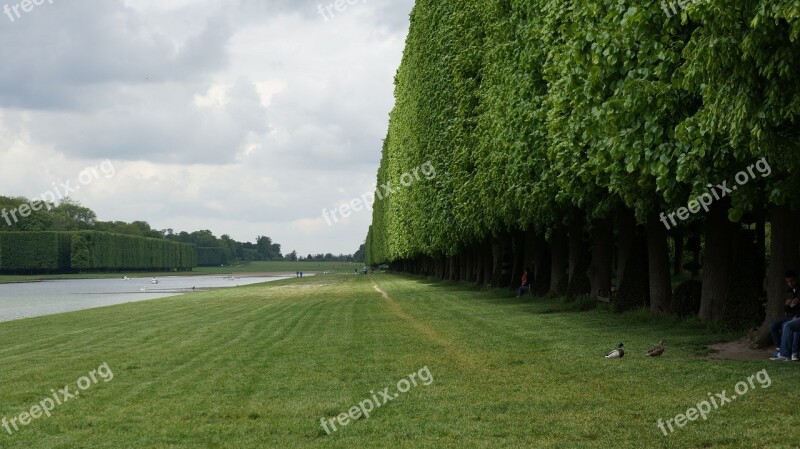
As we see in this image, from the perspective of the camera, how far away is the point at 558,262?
132 ft

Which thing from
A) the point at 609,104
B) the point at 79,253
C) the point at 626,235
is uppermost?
the point at 79,253

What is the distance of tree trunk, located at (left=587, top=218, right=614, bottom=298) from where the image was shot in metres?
33.7

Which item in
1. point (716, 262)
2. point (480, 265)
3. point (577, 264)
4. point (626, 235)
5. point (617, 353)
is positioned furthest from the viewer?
point (480, 265)

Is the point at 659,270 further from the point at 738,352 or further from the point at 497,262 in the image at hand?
the point at 497,262

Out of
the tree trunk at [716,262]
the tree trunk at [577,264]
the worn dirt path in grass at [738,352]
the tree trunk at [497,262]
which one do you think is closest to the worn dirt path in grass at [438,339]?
the worn dirt path in grass at [738,352]

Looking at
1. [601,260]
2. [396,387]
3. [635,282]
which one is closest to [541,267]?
[601,260]

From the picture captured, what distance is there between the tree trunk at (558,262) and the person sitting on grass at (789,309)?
20312mm

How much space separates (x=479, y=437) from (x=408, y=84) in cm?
5860

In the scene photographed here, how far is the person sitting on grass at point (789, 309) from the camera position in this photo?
1847 cm

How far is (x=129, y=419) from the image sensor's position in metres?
13.6

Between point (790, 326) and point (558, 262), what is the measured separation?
74.4 feet

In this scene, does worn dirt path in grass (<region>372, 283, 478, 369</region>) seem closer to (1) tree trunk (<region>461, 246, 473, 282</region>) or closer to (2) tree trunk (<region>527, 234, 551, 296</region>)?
(2) tree trunk (<region>527, 234, 551, 296</region>)

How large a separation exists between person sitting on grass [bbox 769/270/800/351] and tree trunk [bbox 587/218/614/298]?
47.9ft

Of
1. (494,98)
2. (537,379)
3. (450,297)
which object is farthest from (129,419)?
(450,297)
